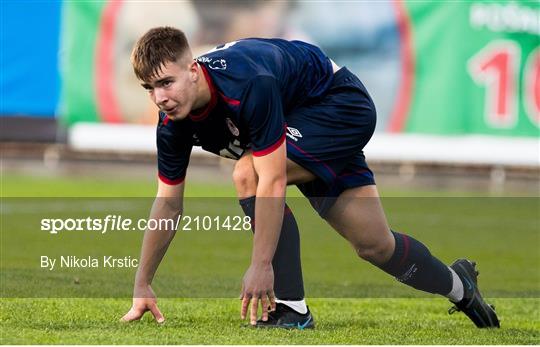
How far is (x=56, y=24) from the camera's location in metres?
15.9

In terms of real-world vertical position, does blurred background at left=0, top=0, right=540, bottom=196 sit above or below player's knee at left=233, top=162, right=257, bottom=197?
below

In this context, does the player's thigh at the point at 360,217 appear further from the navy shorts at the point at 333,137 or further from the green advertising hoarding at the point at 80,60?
the green advertising hoarding at the point at 80,60

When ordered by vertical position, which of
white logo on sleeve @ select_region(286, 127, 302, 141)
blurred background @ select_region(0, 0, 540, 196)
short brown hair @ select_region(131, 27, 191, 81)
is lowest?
blurred background @ select_region(0, 0, 540, 196)

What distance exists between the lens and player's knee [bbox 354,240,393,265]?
5.51 m

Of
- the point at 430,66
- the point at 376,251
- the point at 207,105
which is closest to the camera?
the point at 207,105

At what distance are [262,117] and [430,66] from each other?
38.0 feet

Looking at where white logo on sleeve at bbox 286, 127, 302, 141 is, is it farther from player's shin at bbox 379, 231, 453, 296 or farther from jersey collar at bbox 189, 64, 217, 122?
player's shin at bbox 379, 231, 453, 296

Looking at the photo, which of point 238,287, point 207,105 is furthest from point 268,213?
point 238,287

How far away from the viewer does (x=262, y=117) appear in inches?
182

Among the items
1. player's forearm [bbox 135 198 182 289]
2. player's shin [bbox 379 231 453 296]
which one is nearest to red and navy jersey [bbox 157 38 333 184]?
player's forearm [bbox 135 198 182 289]

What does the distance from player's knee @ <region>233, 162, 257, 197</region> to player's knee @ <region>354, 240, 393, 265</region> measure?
73cm

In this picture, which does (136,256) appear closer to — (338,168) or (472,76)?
(338,168)

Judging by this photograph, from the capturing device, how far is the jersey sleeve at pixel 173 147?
5070mm

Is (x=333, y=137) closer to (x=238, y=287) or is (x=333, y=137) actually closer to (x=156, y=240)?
(x=156, y=240)
